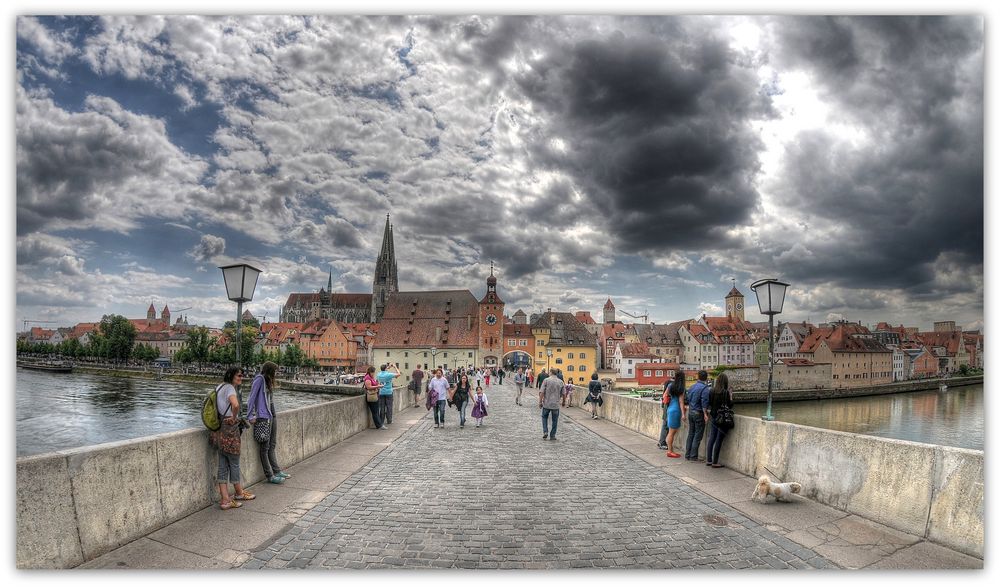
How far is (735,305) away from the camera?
117 m

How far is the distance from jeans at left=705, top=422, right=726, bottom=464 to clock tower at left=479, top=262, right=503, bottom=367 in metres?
75.0

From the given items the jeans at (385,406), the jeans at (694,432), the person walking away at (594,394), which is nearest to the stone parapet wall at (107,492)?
the jeans at (694,432)

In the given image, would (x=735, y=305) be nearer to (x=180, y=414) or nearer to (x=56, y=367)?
(x=180, y=414)

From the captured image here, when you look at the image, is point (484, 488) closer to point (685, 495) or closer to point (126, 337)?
point (685, 495)

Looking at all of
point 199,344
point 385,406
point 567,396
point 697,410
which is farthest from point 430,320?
point 697,410

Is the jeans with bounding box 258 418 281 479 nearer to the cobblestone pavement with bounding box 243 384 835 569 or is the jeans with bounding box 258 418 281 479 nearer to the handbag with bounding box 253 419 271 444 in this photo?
the handbag with bounding box 253 419 271 444

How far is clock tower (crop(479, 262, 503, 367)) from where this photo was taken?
271 feet

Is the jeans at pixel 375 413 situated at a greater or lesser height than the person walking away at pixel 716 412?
lesser

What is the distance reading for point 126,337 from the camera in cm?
7988

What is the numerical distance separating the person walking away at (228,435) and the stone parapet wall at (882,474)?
6.10 m

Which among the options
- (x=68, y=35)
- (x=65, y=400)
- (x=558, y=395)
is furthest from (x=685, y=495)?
(x=65, y=400)

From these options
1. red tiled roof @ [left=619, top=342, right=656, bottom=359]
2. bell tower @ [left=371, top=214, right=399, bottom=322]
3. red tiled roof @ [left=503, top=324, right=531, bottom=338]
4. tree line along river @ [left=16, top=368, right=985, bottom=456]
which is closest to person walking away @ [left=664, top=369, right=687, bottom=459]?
tree line along river @ [left=16, top=368, right=985, bottom=456]

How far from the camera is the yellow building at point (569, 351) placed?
80250mm

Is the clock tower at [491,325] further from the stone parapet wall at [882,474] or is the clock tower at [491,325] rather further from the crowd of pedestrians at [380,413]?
the stone parapet wall at [882,474]
